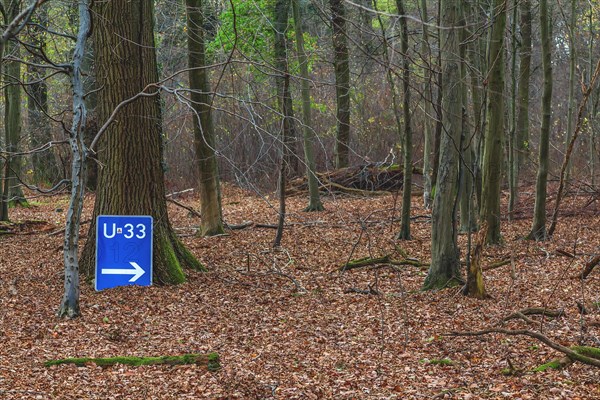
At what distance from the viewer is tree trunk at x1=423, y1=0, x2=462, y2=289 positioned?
912 centimetres

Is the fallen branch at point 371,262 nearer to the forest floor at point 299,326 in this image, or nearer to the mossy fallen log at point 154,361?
the forest floor at point 299,326

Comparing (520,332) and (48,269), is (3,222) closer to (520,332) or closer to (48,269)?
(48,269)

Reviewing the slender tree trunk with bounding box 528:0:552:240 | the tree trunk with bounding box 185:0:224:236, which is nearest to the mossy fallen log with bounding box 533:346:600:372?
the slender tree trunk with bounding box 528:0:552:240

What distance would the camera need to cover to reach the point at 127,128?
9781 mm

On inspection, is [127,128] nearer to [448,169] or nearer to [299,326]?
[299,326]

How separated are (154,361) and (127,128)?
406 centimetres

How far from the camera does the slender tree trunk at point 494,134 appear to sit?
1206cm

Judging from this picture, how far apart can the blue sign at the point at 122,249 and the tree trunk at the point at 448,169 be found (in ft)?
12.1

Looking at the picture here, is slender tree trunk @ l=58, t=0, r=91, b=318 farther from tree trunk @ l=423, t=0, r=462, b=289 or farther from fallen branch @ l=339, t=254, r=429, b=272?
fallen branch @ l=339, t=254, r=429, b=272

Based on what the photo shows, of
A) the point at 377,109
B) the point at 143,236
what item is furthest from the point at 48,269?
the point at 377,109

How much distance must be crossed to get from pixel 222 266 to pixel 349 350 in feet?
14.3

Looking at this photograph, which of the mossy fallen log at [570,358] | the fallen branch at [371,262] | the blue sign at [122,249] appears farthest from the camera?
the fallen branch at [371,262]

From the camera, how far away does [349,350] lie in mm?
7297

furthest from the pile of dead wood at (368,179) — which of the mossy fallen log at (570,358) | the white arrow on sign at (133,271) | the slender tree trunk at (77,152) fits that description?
the mossy fallen log at (570,358)
